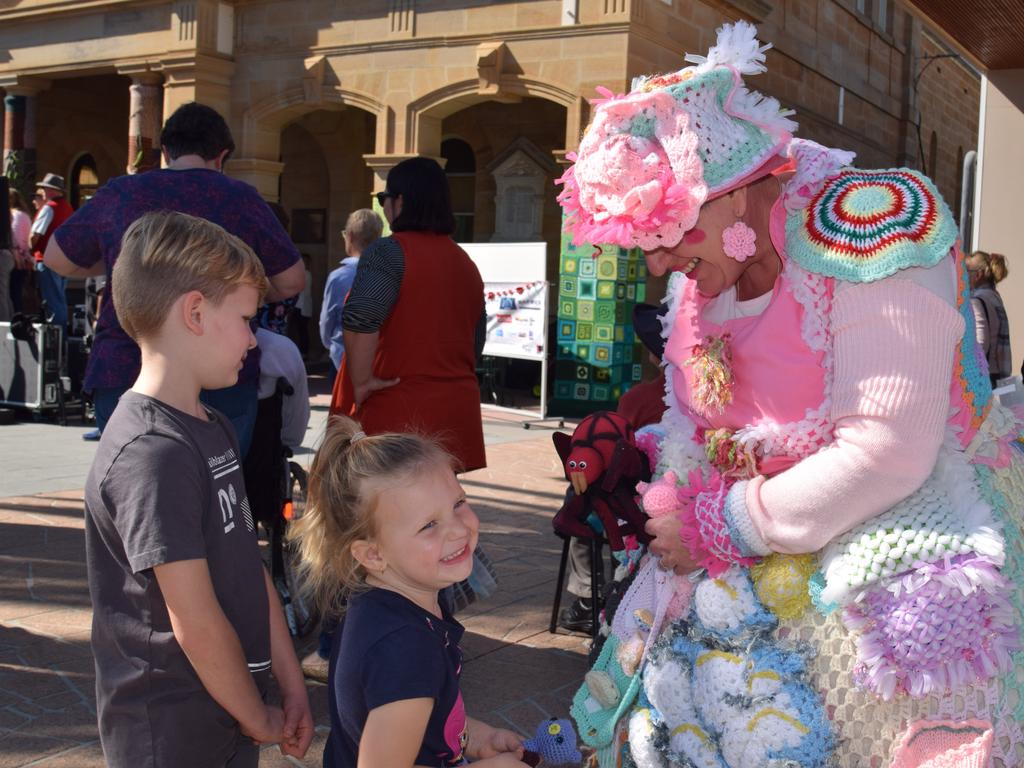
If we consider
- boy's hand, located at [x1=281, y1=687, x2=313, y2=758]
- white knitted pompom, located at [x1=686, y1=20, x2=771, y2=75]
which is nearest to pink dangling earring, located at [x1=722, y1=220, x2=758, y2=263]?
white knitted pompom, located at [x1=686, y1=20, x2=771, y2=75]

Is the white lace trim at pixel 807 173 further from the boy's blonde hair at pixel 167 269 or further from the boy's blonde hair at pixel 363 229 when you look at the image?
the boy's blonde hair at pixel 363 229

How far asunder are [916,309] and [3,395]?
32.0 feet

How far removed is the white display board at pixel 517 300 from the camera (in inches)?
440

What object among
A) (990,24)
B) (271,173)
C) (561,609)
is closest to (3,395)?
(271,173)

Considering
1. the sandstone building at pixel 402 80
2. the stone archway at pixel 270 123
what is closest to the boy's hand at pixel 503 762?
the sandstone building at pixel 402 80

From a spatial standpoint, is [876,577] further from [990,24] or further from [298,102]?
[298,102]

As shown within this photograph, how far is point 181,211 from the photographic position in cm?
343

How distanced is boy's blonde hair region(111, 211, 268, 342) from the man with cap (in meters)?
10.4

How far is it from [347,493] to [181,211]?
5.79ft

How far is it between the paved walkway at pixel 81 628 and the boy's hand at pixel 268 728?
1.32 metres

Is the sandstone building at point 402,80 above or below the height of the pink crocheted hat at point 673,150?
above

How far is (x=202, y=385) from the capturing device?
205 cm

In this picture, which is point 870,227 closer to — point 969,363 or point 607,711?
point 969,363

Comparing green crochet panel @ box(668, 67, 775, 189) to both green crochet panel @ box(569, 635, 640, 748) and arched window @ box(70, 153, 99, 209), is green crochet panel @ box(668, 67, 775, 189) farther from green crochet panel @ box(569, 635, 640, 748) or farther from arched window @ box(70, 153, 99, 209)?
arched window @ box(70, 153, 99, 209)
